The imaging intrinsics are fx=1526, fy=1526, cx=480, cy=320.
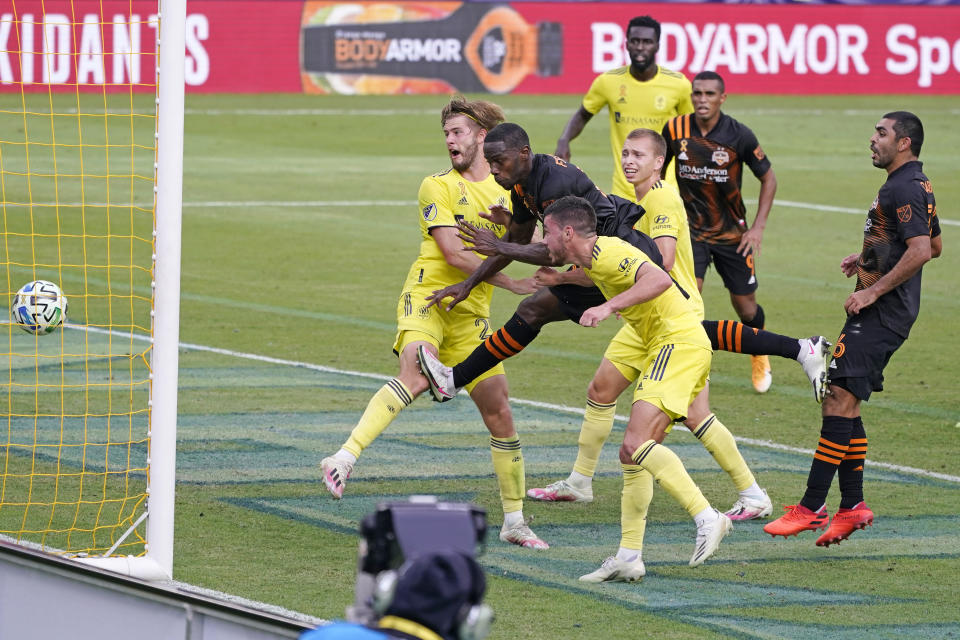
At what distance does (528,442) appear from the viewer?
9750mm

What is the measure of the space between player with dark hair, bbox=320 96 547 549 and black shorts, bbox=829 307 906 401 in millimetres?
1624

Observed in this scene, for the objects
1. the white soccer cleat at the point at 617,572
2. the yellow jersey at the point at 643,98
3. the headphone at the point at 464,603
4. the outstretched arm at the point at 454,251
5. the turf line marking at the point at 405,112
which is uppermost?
the turf line marking at the point at 405,112

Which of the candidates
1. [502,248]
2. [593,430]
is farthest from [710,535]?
[502,248]

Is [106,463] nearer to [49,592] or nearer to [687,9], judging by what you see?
[49,592]

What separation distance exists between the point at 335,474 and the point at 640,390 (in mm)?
1544

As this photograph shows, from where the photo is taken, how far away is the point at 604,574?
Answer: 6.86 m

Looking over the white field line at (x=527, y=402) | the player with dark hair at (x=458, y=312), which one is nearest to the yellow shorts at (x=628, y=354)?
the player with dark hair at (x=458, y=312)

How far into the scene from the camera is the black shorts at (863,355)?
7684mm

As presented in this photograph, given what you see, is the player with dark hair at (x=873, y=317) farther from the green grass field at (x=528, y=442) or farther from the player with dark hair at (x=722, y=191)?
the player with dark hair at (x=722, y=191)

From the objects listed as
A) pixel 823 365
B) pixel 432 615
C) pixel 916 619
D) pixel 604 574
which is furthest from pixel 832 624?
pixel 432 615

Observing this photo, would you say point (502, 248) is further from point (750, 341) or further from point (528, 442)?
point (528, 442)

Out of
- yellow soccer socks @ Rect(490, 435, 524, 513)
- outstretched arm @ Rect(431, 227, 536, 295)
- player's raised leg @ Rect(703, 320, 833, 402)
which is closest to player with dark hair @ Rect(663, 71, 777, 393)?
player's raised leg @ Rect(703, 320, 833, 402)

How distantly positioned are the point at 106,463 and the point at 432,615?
19.8 feet

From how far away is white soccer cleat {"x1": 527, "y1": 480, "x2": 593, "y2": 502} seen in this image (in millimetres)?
8398
